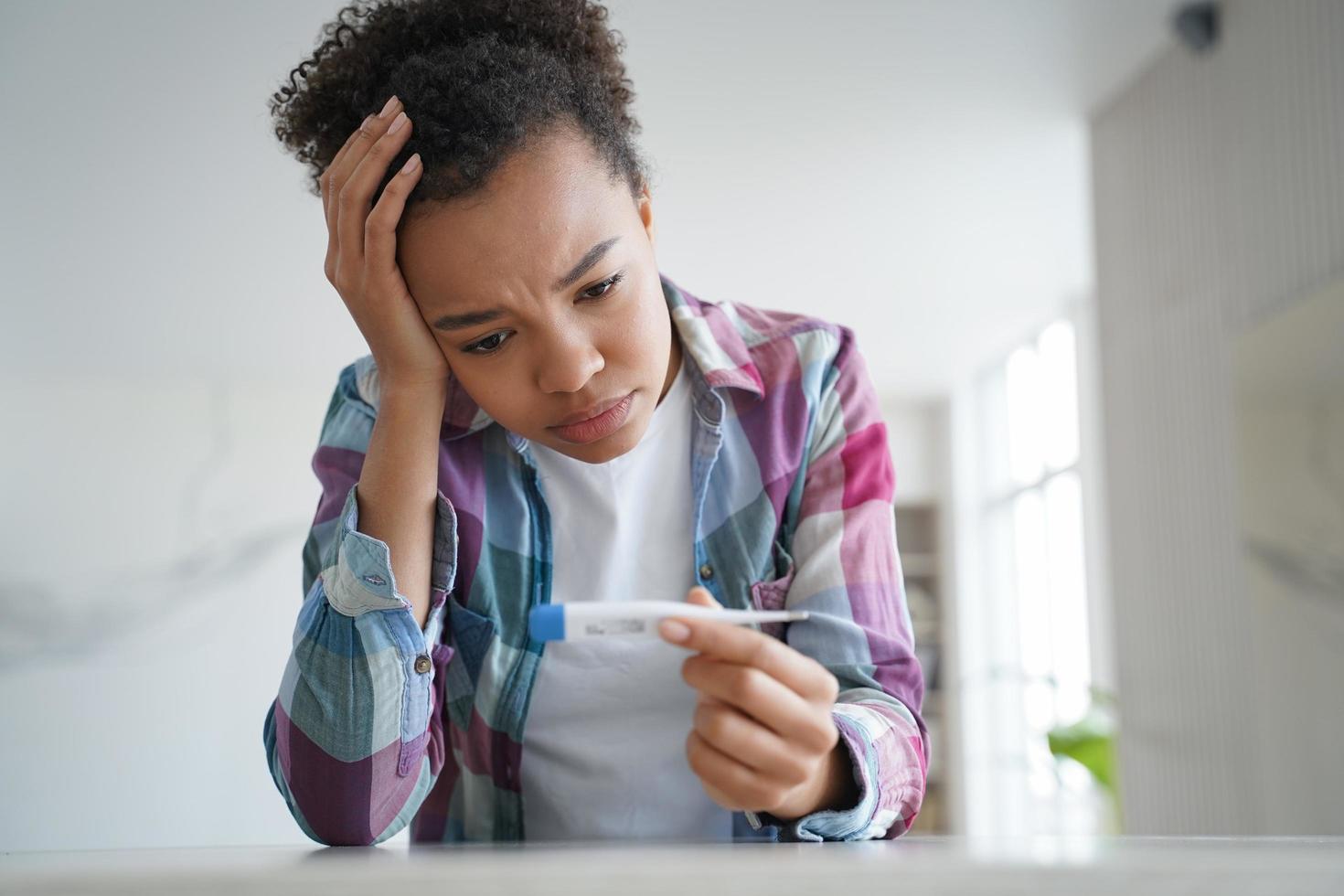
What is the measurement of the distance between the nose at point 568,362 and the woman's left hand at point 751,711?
0.76 ft

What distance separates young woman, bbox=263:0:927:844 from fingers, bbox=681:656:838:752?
7 cm

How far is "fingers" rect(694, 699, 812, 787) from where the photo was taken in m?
0.52

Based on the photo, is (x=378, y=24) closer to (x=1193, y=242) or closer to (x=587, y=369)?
(x=587, y=369)

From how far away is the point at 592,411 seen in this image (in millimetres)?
772

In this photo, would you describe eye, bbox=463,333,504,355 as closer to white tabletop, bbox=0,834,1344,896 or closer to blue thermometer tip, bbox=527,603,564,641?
blue thermometer tip, bbox=527,603,564,641

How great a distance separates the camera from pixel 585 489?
89cm

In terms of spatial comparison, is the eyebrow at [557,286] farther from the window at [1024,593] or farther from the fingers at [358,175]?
the window at [1024,593]

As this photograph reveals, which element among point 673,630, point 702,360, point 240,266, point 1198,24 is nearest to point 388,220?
point 702,360

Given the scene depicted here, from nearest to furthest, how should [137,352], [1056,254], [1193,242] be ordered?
[1193,242] < [1056,254] < [137,352]

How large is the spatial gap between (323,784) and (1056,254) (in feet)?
13.5

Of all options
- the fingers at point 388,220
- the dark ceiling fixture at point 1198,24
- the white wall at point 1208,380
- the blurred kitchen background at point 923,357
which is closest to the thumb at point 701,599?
the fingers at point 388,220

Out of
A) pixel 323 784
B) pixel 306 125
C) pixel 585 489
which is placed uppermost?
pixel 306 125

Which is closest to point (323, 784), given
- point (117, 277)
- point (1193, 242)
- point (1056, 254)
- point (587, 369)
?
point (587, 369)

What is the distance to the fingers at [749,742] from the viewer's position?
1.71ft
